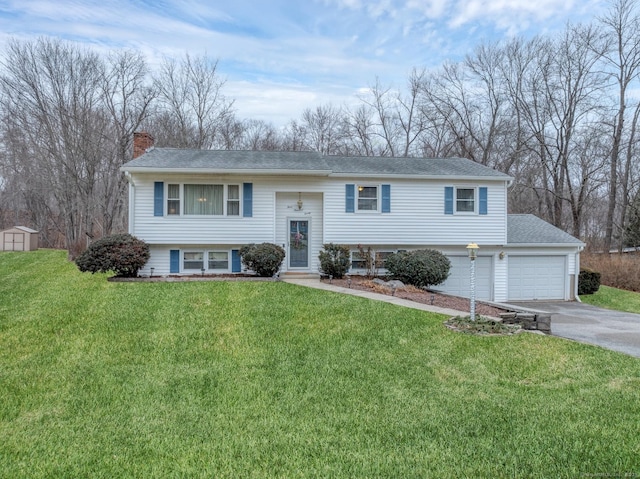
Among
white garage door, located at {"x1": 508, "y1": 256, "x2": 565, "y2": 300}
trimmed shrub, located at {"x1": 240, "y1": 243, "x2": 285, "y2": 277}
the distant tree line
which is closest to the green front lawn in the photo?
white garage door, located at {"x1": 508, "y1": 256, "x2": 565, "y2": 300}

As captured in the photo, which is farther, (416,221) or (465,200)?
(465,200)

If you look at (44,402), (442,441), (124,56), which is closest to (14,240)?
(124,56)

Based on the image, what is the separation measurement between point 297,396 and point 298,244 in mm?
9180

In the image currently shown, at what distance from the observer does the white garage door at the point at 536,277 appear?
15.4 m

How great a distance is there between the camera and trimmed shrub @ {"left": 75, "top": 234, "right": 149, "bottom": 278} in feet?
36.9

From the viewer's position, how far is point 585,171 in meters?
24.8

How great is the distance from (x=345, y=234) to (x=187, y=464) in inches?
420

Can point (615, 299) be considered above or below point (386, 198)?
below

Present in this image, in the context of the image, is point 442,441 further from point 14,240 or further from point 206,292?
point 14,240

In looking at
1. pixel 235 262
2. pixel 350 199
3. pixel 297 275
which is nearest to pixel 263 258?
pixel 297 275

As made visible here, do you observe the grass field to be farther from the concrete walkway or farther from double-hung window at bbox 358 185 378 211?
Result: double-hung window at bbox 358 185 378 211

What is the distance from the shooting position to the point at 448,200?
1402cm

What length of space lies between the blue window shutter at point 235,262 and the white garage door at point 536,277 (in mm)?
10221

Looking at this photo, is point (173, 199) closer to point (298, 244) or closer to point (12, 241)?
point (298, 244)
